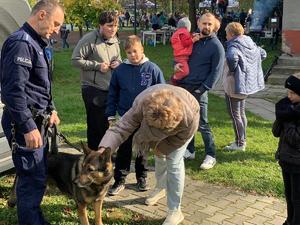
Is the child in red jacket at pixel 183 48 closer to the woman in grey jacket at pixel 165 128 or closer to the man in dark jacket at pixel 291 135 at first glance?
the woman in grey jacket at pixel 165 128

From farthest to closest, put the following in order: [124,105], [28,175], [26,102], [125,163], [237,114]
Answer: [237,114]
[125,163]
[124,105]
[28,175]
[26,102]

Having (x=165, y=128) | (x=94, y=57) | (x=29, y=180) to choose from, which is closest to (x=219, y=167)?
(x=94, y=57)

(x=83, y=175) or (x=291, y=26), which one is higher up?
(x=291, y=26)

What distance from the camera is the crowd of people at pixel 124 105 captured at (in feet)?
10.8

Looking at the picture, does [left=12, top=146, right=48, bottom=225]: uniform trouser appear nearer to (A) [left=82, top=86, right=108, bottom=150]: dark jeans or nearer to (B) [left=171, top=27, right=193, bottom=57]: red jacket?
(A) [left=82, top=86, right=108, bottom=150]: dark jeans

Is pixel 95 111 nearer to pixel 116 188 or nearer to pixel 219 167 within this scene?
pixel 116 188

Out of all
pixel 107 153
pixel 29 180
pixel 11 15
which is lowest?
pixel 29 180

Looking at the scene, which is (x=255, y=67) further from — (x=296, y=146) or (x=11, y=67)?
(x=11, y=67)

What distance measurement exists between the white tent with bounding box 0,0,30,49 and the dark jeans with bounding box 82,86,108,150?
1.08 m

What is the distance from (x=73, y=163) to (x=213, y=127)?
3.88m

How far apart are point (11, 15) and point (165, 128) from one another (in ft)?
7.08

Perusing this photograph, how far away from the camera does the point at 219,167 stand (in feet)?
18.3

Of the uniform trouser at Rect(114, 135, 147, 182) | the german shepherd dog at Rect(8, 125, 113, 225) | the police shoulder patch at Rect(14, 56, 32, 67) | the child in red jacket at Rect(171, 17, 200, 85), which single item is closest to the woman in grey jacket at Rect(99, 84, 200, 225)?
the german shepherd dog at Rect(8, 125, 113, 225)

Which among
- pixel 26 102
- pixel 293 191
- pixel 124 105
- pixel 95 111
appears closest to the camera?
pixel 26 102
